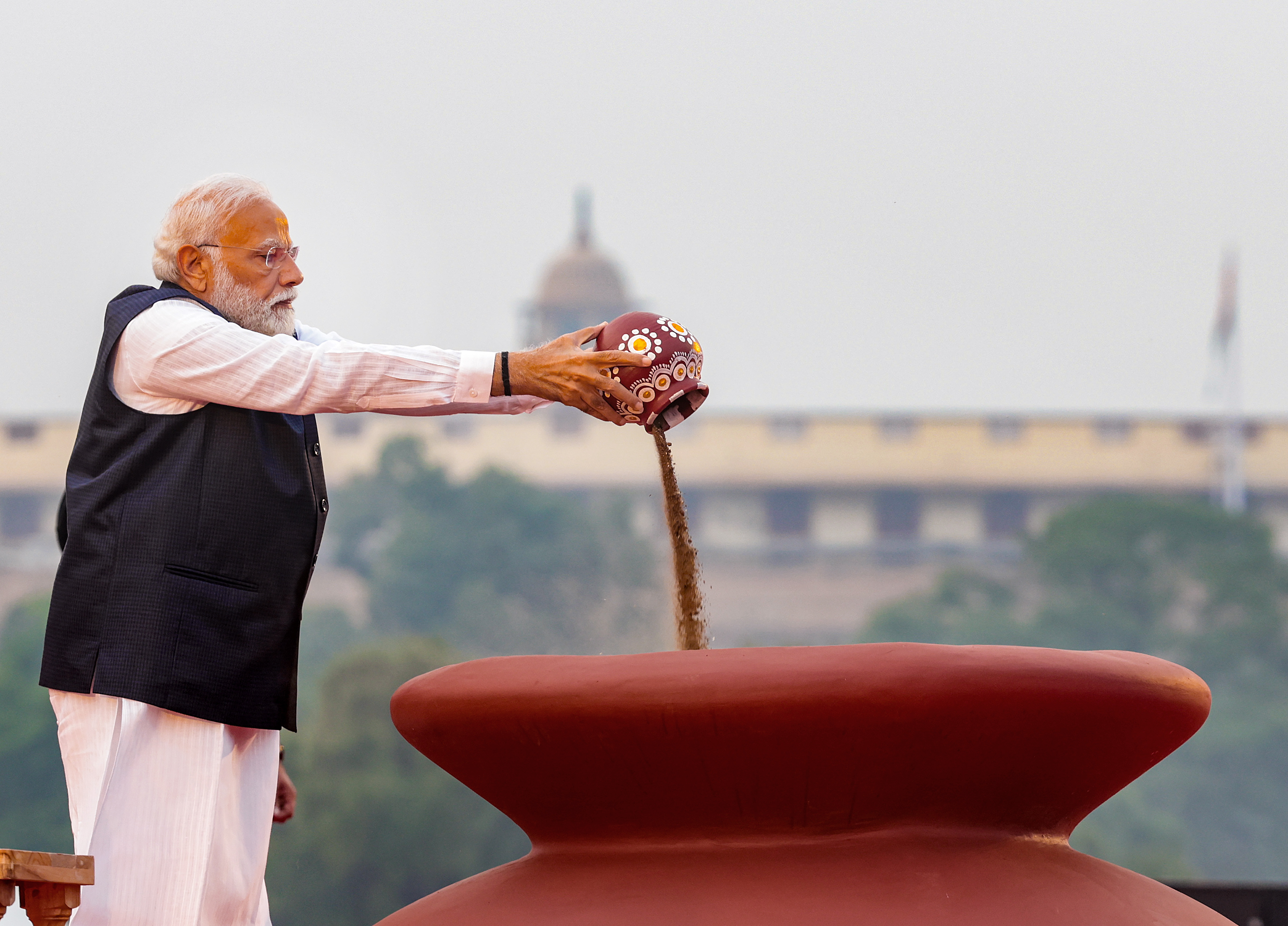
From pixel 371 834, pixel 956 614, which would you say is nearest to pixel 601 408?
pixel 371 834

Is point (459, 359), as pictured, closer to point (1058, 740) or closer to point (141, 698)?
point (141, 698)

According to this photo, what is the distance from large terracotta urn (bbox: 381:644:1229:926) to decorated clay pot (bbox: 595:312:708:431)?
0.44 metres

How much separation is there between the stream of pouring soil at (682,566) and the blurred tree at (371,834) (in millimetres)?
27662

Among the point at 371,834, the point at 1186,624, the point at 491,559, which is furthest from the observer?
the point at 491,559

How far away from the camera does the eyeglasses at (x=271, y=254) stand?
2.03 m

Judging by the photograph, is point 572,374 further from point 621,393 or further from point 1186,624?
point 1186,624

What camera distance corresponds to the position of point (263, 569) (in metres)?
1.90

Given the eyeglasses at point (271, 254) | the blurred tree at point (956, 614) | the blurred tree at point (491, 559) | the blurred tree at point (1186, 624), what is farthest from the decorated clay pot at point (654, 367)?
the blurred tree at point (491, 559)

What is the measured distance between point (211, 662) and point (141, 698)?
0.26ft

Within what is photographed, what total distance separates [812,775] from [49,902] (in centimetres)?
74

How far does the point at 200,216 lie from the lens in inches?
80.0

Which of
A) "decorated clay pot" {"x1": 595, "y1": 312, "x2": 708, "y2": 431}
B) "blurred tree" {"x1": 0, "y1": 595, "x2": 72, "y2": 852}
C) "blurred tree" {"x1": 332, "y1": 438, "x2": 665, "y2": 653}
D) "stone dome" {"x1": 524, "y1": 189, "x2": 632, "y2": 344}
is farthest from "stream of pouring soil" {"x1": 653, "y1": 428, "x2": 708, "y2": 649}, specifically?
"stone dome" {"x1": 524, "y1": 189, "x2": 632, "y2": 344}

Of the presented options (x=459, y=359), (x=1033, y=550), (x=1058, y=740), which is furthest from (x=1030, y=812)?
(x=1033, y=550)

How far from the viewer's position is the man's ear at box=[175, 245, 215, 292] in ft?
6.68
